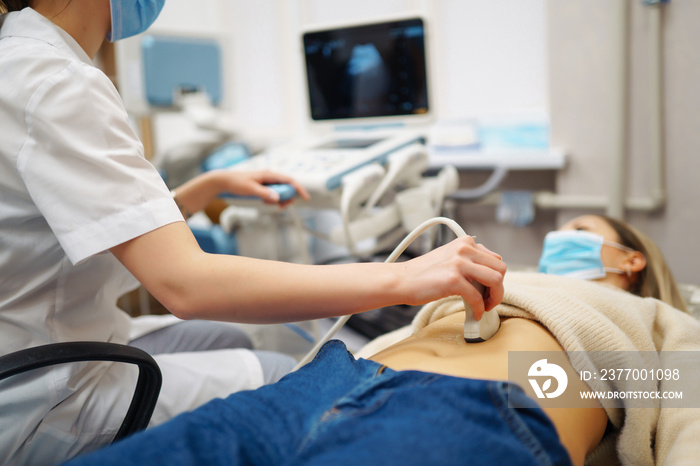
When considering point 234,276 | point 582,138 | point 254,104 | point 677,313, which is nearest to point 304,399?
point 234,276

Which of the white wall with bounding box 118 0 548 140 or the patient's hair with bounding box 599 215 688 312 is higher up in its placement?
the white wall with bounding box 118 0 548 140

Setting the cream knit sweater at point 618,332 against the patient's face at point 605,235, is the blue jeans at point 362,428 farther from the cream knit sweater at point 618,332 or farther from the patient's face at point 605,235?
the patient's face at point 605,235

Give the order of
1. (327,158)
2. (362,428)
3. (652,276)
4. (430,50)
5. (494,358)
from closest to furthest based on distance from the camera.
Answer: (362,428)
(494,358)
(652,276)
(327,158)
(430,50)

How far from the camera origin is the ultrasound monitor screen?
2.20 m

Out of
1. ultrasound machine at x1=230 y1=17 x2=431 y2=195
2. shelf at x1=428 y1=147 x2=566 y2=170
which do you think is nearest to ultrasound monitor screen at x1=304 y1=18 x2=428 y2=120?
ultrasound machine at x1=230 y1=17 x2=431 y2=195

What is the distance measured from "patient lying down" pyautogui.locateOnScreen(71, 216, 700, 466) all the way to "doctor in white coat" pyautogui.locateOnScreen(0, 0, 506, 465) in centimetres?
10

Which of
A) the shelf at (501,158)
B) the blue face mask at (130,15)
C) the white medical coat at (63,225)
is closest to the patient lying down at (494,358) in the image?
the white medical coat at (63,225)

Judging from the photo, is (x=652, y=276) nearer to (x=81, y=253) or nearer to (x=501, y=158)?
(x=501, y=158)

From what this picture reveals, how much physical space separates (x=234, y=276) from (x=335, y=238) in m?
1.07

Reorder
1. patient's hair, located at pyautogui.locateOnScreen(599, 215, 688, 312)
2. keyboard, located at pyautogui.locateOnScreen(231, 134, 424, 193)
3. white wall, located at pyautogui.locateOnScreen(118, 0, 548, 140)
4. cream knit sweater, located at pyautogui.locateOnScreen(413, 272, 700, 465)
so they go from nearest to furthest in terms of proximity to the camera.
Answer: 1. cream knit sweater, located at pyautogui.locateOnScreen(413, 272, 700, 465)
2. patient's hair, located at pyautogui.locateOnScreen(599, 215, 688, 312)
3. keyboard, located at pyautogui.locateOnScreen(231, 134, 424, 193)
4. white wall, located at pyautogui.locateOnScreen(118, 0, 548, 140)

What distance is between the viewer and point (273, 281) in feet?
A: 2.51

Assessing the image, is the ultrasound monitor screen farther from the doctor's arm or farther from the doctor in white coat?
the doctor's arm

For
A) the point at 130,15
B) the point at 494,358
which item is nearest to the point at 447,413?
the point at 494,358

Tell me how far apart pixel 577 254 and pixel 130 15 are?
3.77ft
